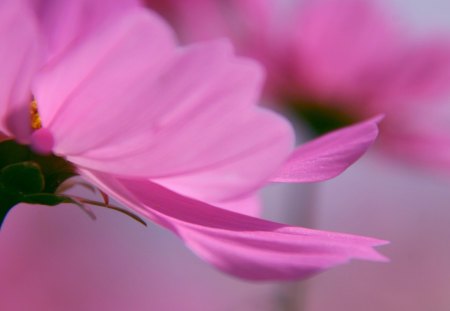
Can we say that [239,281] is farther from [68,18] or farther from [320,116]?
[68,18]

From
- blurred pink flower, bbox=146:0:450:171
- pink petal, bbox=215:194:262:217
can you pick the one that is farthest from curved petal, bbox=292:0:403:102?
pink petal, bbox=215:194:262:217

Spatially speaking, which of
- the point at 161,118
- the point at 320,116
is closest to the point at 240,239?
the point at 161,118

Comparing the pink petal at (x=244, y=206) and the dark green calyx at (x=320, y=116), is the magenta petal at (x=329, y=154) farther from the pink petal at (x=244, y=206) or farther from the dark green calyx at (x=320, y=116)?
the dark green calyx at (x=320, y=116)

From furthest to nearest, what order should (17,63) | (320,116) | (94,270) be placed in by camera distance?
(94,270) < (320,116) < (17,63)

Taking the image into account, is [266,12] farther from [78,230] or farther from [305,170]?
[305,170]

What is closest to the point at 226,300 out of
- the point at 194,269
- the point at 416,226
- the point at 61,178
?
the point at 194,269
